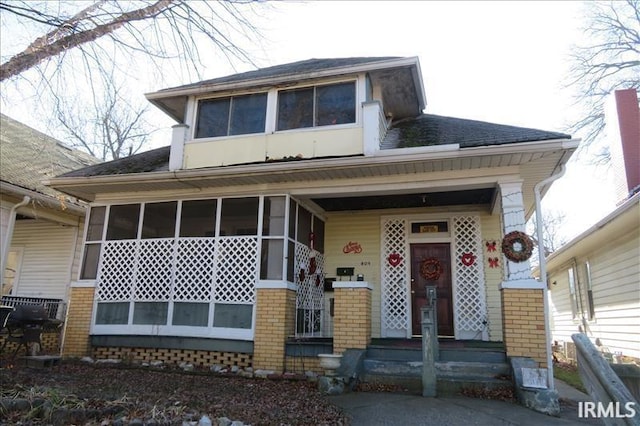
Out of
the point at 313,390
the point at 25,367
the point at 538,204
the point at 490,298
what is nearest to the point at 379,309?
the point at 490,298

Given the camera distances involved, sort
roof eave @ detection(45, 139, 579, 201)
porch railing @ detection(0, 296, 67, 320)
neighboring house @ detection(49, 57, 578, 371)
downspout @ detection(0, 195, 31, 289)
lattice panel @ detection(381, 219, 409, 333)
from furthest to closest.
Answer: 1. porch railing @ detection(0, 296, 67, 320)
2. downspout @ detection(0, 195, 31, 289)
3. lattice panel @ detection(381, 219, 409, 333)
4. neighboring house @ detection(49, 57, 578, 371)
5. roof eave @ detection(45, 139, 579, 201)

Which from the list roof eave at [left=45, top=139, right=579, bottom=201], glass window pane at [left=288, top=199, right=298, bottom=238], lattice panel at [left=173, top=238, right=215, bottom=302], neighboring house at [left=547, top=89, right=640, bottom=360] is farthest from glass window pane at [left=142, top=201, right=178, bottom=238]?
neighboring house at [left=547, top=89, right=640, bottom=360]

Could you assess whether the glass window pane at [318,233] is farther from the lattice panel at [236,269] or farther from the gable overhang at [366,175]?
the lattice panel at [236,269]

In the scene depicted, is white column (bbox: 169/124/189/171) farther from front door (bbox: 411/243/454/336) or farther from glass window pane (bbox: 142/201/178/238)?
front door (bbox: 411/243/454/336)

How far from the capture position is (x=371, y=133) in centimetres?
763

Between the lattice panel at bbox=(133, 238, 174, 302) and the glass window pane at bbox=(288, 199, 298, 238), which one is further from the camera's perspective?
the lattice panel at bbox=(133, 238, 174, 302)

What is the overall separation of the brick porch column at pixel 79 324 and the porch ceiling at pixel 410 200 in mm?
4829

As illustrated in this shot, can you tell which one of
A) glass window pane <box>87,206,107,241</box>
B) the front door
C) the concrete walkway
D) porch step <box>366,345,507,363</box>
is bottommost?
the concrete walkway

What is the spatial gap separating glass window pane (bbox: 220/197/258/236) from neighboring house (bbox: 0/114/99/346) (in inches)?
181

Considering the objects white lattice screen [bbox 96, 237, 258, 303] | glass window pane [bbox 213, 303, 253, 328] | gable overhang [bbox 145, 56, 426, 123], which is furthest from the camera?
gable overhang [bbox 145, 56, 426, 123]

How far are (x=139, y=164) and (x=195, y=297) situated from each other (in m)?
3.17

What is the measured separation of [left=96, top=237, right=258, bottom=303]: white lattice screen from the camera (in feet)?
26.0

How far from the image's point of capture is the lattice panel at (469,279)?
862 centimetres

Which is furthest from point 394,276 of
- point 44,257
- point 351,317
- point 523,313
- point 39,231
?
point 39,231
